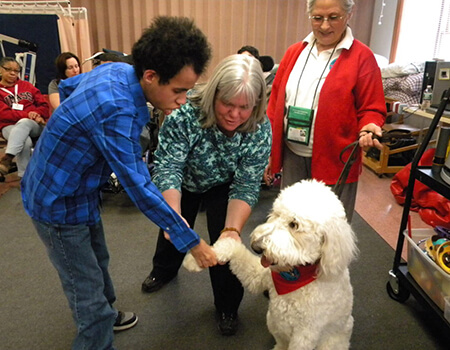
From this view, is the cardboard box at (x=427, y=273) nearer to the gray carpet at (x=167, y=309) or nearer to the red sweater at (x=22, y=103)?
the gray carpet at (x=167, y=309)

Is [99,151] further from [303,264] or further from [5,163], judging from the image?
[5,163]

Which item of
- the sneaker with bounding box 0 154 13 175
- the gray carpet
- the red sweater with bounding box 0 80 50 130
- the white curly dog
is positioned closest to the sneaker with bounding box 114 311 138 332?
the gray carpet

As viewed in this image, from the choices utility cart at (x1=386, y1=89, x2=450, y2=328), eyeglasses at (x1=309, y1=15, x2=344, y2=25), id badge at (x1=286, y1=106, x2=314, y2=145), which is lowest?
utility cart at (x1=386, y1=89, x2=450, y2=328)

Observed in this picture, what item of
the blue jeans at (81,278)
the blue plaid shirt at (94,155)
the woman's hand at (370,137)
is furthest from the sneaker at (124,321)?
the woman's hand at (370,137)

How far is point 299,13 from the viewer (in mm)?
4535

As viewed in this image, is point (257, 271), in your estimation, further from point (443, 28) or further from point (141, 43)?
point (443, 28)

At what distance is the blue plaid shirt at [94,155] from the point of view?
0.85m

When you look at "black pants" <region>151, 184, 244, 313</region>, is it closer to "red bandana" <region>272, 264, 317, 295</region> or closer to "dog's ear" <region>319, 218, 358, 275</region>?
"red bandana" <region>272, 264, 317, 295</region>

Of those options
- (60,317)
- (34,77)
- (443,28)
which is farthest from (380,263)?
(34,77)

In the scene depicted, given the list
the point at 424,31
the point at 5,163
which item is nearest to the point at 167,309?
the point at 5,163

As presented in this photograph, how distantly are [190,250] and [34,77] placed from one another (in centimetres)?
386

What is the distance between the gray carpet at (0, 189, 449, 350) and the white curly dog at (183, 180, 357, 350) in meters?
0.36

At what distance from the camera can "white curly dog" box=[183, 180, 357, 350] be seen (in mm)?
1010

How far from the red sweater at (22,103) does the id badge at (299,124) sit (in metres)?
2.81
